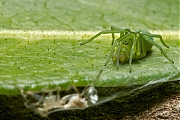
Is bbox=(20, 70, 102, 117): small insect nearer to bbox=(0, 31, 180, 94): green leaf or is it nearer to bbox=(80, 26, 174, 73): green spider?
bbox=(0, 31, 180, 94): green leaf

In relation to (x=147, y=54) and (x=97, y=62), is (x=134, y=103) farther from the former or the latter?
(x=147, y=54)

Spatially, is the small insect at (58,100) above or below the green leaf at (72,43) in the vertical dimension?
below

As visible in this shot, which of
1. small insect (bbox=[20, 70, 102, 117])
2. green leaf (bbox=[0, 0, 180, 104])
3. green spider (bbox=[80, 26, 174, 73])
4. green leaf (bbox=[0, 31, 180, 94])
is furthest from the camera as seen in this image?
green spider (bbox=[80, 26, 174, 73])

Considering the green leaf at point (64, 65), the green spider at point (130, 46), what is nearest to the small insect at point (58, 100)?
the green leaf at point (64, 65)

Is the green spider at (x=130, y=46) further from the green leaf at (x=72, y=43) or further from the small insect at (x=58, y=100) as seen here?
the small insect at (x=58, y=100)

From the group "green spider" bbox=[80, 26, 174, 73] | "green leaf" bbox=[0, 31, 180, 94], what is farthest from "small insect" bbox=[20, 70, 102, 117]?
"green spider" bbox=[80, 26, 174, 73]

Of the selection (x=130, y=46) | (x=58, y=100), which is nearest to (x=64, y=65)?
(x=58, y=100)

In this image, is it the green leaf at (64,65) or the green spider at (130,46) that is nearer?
the green leaf at (64,65)

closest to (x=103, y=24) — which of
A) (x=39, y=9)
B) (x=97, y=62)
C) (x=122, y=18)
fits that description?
(x=122, y=18)
